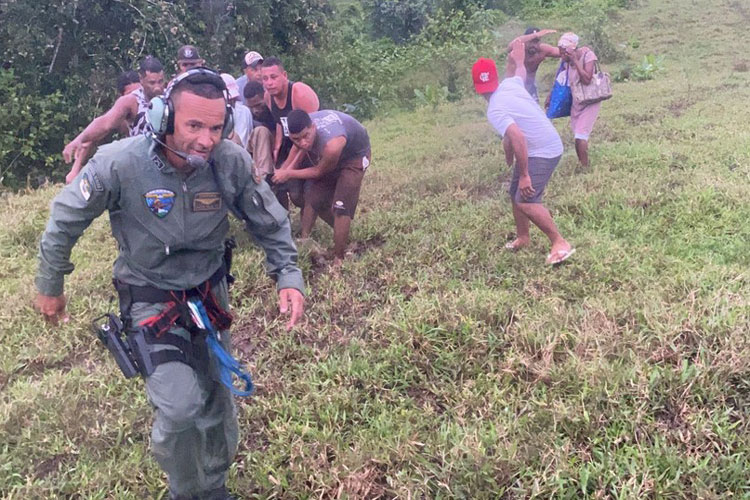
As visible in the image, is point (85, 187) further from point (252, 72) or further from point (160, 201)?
point (252, 72)

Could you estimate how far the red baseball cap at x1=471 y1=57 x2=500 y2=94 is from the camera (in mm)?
4746

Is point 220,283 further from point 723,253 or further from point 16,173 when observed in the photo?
point 16,173

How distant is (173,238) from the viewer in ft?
8.25

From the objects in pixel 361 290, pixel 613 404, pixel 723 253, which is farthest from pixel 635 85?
pixel 613 404

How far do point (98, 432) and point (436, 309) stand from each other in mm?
1976

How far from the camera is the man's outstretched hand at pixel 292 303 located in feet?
8.59

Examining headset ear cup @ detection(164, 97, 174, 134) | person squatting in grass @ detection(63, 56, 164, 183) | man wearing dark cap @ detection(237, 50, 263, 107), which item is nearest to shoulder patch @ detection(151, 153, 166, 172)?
headset ear cup @ detection(164, 97, 174, 134)

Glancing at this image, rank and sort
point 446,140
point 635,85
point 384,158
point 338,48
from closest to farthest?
point 384,158 < point 446,140 < point 635,85 < point 338,48

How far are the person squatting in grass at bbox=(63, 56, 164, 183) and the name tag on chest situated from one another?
286 cm

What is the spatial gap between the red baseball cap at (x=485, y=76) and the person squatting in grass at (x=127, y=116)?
2.56 meters

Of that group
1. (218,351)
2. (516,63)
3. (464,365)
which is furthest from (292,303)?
(516,63)

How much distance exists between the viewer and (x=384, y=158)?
8.97 m

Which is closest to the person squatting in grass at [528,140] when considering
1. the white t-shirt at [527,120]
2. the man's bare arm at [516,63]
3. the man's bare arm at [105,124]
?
the white t-shirt at [527,120]

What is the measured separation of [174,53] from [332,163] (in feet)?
22.6
